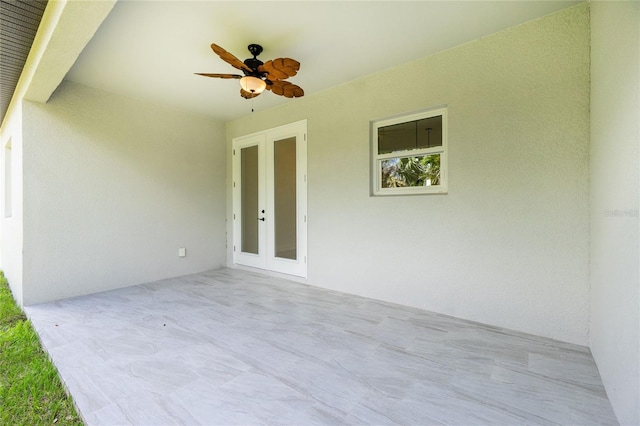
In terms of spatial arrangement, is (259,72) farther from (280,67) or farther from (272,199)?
(272,199)

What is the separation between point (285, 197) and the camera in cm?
458

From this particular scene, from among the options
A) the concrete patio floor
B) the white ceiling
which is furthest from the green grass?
the white ceiling

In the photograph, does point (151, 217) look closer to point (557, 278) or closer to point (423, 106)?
point (423, 106)

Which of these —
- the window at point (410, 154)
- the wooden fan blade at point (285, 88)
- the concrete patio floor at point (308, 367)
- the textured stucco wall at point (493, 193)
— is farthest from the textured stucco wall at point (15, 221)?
the window at point (410, 154)

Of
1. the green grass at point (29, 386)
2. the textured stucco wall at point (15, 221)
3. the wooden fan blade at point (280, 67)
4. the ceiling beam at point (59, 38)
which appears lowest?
the green grass at point (29, 386)

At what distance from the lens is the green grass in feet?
5.36

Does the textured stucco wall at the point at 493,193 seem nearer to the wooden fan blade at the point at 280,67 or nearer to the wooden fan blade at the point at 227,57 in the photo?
the wooden fan blade at the point at 280,67

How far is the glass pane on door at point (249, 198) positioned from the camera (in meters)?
5.03

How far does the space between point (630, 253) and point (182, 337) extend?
310 cm

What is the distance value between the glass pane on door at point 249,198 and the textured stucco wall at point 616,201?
14.0 ft

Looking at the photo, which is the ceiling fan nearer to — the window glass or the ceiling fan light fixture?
the ceiling fan light fixture

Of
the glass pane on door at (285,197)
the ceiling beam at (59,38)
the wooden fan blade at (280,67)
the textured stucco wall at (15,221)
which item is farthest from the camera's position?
the glass pane on door at (285,197)

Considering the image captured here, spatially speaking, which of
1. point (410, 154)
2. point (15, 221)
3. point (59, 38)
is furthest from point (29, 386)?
point (410, 154)

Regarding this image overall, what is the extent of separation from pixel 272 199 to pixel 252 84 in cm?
226
